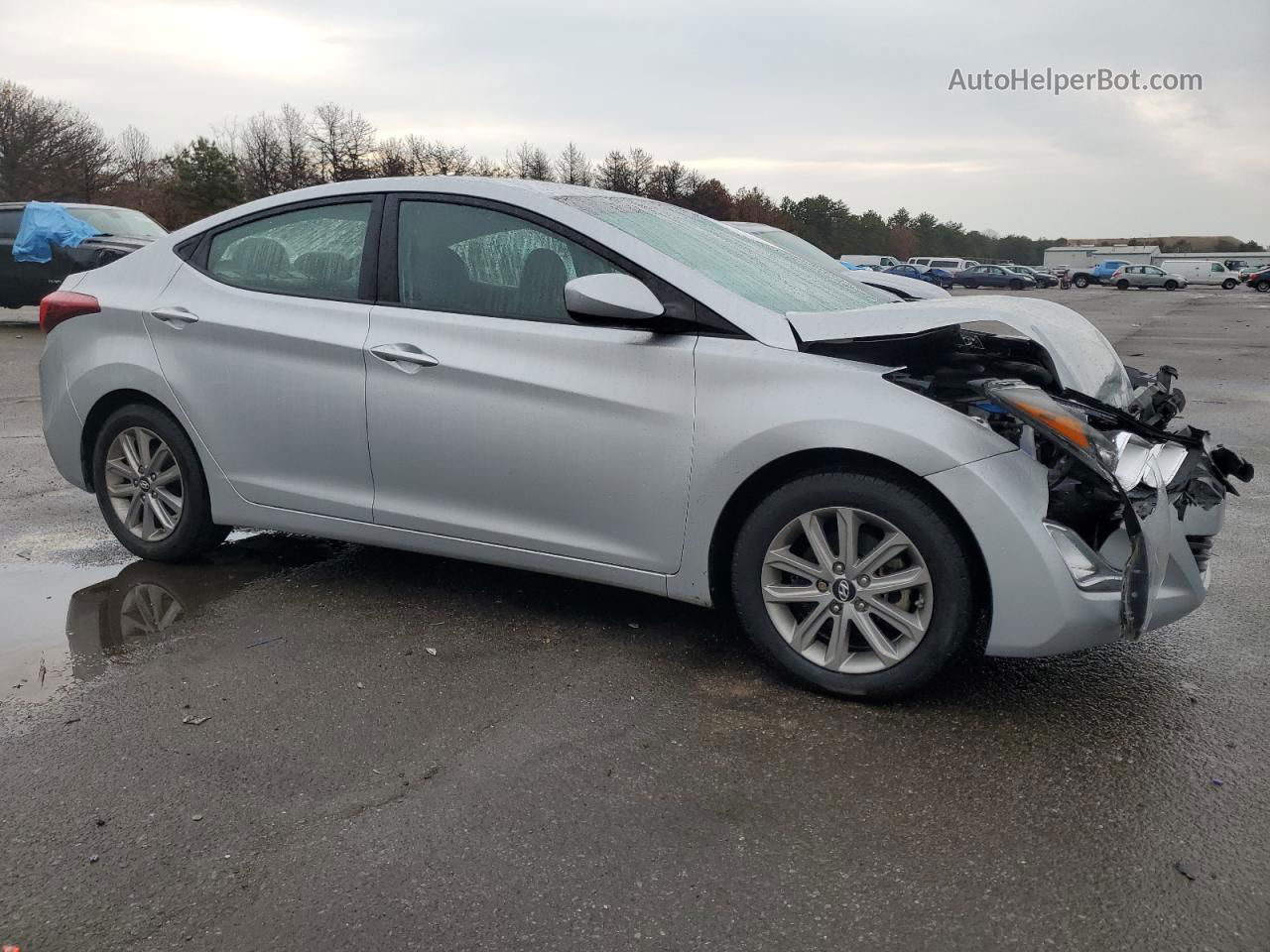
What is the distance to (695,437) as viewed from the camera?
12.1 feet

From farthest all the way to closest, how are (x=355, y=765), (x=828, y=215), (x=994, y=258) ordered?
1. (x=994, y=258)
2. (x=828, y=215)
3. (x=355, y=765)

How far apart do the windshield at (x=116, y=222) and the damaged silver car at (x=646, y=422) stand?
39.8 ft

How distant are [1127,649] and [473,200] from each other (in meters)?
2.82

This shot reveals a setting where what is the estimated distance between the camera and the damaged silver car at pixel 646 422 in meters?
3.35

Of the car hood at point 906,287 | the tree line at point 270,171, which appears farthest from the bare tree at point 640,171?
the car hood at point 906,287

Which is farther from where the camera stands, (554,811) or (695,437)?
(695,437)

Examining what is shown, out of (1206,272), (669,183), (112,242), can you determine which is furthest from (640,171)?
(112,242)

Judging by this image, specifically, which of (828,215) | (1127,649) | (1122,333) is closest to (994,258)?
(828,215)

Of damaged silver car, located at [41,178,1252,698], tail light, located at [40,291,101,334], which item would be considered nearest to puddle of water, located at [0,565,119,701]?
damaged silver car, located at [41,178,1252,698]

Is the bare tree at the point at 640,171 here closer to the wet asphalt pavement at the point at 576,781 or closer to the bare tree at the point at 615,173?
the bare tree at the point at 615,173

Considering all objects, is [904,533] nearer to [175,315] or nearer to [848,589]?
[848,589]

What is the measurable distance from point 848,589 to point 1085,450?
2.60 ft

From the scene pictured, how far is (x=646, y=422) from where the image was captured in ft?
12.3

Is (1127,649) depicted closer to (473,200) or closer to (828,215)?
(473,200)
